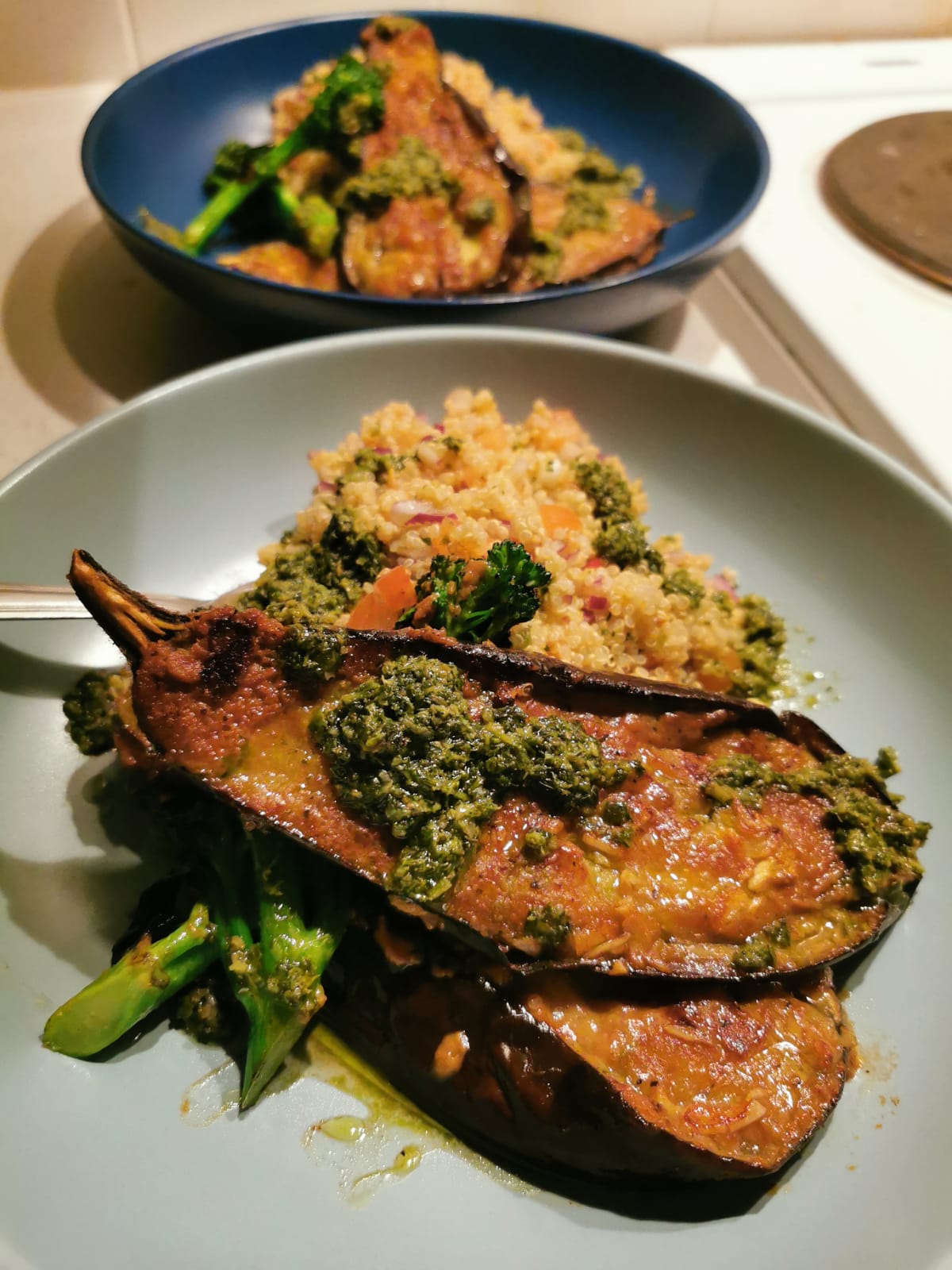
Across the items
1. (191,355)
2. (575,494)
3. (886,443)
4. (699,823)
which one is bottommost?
(886,443)

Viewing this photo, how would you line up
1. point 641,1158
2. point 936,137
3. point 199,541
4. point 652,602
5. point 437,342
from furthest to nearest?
point 936,137 → point 437,342 → point 199,541 → point 652,602 → point 641,1158

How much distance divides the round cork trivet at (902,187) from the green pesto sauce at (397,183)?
175cm

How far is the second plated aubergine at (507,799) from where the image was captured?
53.5 inches

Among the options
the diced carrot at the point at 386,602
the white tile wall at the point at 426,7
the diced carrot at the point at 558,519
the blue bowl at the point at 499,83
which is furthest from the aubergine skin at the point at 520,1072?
the white tile wall at the point at 426,7

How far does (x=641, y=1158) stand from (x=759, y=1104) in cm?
19

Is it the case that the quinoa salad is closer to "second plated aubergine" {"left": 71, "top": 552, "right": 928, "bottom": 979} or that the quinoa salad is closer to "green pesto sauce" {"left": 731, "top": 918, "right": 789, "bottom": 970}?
"second plated aubergine" {"left": 71, "top": 552, "right": 928, "bottom": 979}

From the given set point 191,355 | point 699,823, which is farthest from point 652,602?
point 191,355

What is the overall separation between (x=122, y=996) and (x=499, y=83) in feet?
12.6

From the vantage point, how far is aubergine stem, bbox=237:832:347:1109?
141 centimetres

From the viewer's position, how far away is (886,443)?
2725 mm

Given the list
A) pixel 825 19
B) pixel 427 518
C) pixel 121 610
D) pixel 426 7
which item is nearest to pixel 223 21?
pixel 426 7

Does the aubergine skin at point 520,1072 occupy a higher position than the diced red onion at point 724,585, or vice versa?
the aubergine skin at point 520,1072

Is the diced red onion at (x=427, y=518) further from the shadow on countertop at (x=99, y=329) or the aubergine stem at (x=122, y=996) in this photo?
A: the shadow on countertop at (x=99, y=329)

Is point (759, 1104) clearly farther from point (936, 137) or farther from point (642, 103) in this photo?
point (936, 137)
